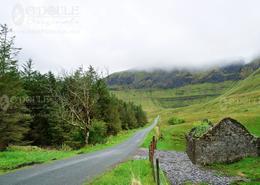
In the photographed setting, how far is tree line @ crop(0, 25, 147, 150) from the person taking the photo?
155 ft

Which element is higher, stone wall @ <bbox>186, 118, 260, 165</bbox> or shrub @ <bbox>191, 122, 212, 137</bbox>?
shrub @ <bbox>191, 122, 212, 137</bbox>

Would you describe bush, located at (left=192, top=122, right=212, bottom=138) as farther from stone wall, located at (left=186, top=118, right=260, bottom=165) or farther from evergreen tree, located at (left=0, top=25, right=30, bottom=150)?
evergreen tree, located at (left=0, top=25, right=30, bottom=150)

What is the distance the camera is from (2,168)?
932 inches

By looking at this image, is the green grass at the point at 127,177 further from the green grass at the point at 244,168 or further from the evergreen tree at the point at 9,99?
the evergreen tree at the point at 9,99

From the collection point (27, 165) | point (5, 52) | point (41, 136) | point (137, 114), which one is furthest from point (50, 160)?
point (137, 114)

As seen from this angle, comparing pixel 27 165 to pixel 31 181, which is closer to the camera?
pixel 31 181

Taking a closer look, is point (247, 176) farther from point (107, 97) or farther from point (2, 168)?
point (107, 97)

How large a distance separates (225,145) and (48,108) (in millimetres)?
38017

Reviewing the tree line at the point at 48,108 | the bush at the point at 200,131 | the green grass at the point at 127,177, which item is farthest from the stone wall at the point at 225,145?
the tree line at the point at 48,108

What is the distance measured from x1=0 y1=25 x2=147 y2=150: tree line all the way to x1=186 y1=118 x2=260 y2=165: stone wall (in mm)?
25295

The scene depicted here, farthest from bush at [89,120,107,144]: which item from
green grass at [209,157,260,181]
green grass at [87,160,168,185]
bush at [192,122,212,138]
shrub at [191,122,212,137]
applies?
green grass at [87,160,168,185]

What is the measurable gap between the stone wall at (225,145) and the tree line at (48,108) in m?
25.3

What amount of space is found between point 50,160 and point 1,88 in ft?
65.8

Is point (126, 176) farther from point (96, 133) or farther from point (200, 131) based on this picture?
point (96, 133)
